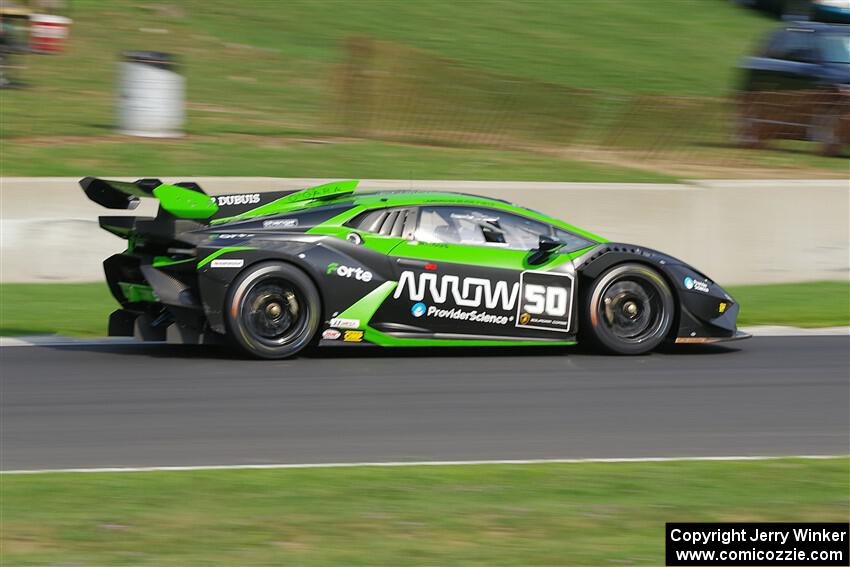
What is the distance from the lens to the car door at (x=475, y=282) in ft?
30.3

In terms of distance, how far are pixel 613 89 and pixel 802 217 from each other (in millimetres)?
10372

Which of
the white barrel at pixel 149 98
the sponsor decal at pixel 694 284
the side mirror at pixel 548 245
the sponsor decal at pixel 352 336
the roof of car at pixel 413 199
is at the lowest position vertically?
the sponsor decal at pixel 352 336

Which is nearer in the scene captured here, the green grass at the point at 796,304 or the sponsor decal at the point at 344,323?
the sponsor decal at the point at 344,323

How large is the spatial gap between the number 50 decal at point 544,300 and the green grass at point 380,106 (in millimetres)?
5902

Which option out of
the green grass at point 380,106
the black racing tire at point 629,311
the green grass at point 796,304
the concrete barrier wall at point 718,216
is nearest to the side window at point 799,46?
the green grass at point 380,106

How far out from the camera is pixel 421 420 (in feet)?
24.3

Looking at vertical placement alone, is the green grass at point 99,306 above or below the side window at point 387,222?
below

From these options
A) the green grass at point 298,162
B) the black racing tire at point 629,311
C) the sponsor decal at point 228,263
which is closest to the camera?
the sponsor decal at point 228,263

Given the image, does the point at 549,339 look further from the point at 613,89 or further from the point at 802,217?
the point at 613,89

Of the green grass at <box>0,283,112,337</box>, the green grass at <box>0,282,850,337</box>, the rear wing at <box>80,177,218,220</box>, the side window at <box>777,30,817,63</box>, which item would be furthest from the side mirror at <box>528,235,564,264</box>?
the side window at <box>777,30,817,63</box>

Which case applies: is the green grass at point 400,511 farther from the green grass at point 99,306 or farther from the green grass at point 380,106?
the green grass at point 380,106

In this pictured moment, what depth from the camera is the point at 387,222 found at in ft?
30.9

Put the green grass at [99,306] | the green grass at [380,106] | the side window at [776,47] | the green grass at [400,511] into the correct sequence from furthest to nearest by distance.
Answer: the side window at [776,47] < the green grass at [380,106] < the green grass at [99,306] < the green grass at [400,511]

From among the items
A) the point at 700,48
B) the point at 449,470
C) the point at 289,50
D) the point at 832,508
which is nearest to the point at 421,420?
the point at 449,470
